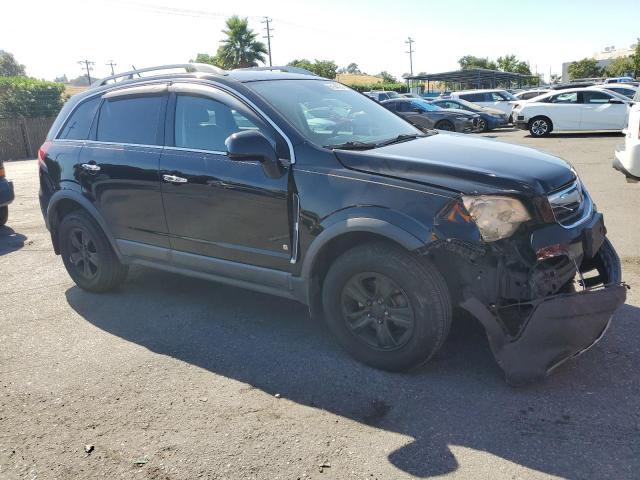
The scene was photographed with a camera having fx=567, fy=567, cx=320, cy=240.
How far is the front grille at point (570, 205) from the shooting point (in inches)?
131

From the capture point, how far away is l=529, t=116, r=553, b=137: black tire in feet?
60.2

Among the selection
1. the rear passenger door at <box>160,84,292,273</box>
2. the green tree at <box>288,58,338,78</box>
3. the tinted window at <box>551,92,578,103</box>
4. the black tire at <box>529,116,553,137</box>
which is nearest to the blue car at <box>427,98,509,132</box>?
the black tire at <box>529,116,553,137</box>

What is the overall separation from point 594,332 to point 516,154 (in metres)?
1.25

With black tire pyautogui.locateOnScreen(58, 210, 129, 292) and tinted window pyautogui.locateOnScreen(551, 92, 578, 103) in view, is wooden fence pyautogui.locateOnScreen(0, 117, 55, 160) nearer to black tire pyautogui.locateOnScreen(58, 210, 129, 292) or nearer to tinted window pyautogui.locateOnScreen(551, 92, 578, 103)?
tinted window pyautogui.locateOnScreen(551, 92, 578, 103)

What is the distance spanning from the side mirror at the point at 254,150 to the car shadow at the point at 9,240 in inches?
192

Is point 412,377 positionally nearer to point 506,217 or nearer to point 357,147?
point 506,217

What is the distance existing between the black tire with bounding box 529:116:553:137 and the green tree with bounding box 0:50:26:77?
8444 cm

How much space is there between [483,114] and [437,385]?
754 inches

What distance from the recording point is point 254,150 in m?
3.61

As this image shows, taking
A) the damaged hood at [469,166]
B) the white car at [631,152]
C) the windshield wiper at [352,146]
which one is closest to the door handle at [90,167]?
the windshield wiper at [352,146]

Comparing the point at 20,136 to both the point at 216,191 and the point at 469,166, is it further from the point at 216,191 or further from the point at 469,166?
the point at 469,166

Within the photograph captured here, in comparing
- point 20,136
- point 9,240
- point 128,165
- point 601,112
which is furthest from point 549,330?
point 20,136

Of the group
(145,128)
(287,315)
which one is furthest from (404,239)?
(145,128)

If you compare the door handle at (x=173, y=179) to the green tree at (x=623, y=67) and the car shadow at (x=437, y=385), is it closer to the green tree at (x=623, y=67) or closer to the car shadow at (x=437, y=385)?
the car shadow at (x=437, y=385)
